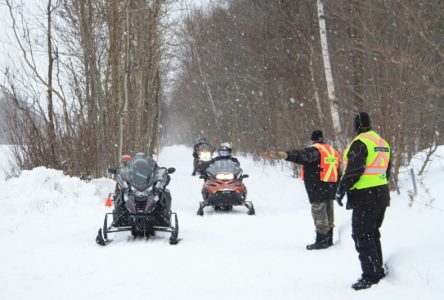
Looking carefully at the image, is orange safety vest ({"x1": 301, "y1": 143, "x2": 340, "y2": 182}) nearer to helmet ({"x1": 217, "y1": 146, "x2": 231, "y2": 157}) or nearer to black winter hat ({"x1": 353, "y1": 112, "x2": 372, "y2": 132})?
black winter hat ({"x1": 353, "y1": 112, "x2": 372, "y2": 132})

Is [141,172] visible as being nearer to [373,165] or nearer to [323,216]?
[323,216]

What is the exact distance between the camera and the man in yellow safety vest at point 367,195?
5.66m

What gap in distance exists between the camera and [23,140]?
565 inches

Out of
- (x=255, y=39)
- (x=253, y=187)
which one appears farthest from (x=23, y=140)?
(x=255, y=39)

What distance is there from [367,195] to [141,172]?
Answer: 4523 mm

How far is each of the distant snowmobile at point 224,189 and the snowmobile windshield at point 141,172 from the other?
3.51 m

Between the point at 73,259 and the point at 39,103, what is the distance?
8.02 meters

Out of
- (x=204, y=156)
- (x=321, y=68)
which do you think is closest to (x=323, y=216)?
(x=321, y=68)

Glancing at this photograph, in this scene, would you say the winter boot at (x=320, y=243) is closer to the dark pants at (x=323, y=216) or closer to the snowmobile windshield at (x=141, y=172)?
Result: the dark pants at (x=323, y=216)

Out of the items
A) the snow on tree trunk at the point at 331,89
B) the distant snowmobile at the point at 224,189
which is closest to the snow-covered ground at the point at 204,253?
the distant snowmobile at the point at 224,189

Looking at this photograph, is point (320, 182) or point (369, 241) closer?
point (369, 241)

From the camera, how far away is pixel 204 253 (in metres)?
8.05

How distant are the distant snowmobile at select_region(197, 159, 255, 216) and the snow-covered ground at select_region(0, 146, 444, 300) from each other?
0.32 m

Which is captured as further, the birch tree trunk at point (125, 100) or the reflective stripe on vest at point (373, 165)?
the birch tree trunk at point (125, 100)
